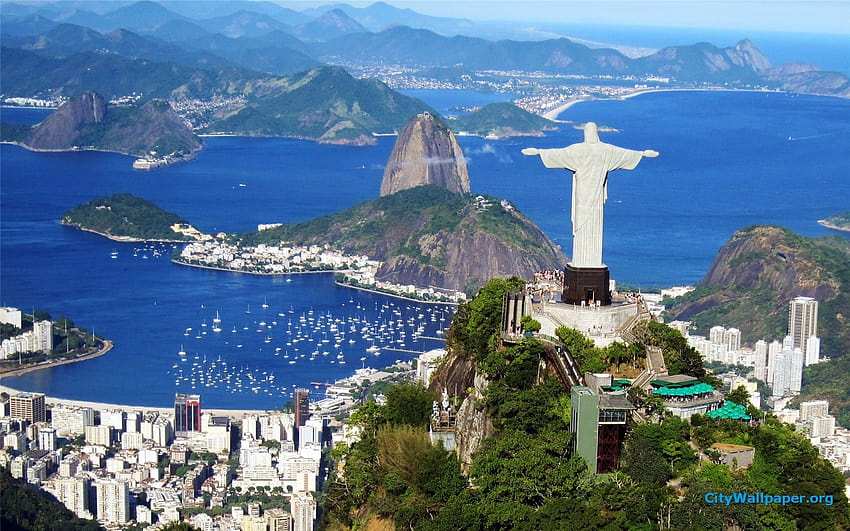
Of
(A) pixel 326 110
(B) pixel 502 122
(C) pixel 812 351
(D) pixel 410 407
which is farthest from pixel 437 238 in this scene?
(A) pixel 326 110

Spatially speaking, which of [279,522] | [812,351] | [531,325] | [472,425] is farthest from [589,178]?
[812,351]

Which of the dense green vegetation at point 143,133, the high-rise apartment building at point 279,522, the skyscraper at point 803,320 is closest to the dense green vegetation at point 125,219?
the dense green vegetation at point 143,133

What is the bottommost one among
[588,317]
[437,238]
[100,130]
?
[437,238]

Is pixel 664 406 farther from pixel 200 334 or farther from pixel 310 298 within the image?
pixel 310 298

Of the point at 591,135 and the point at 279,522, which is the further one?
the point at 279,522

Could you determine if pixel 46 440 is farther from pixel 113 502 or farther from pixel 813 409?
pixel 813 409

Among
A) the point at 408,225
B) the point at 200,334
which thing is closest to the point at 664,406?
the point at 200,334

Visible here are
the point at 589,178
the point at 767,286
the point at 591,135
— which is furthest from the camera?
the point at 767,286

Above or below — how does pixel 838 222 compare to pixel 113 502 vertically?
above

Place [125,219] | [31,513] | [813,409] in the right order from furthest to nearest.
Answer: [125,219] < [813,409] < [31,513]
